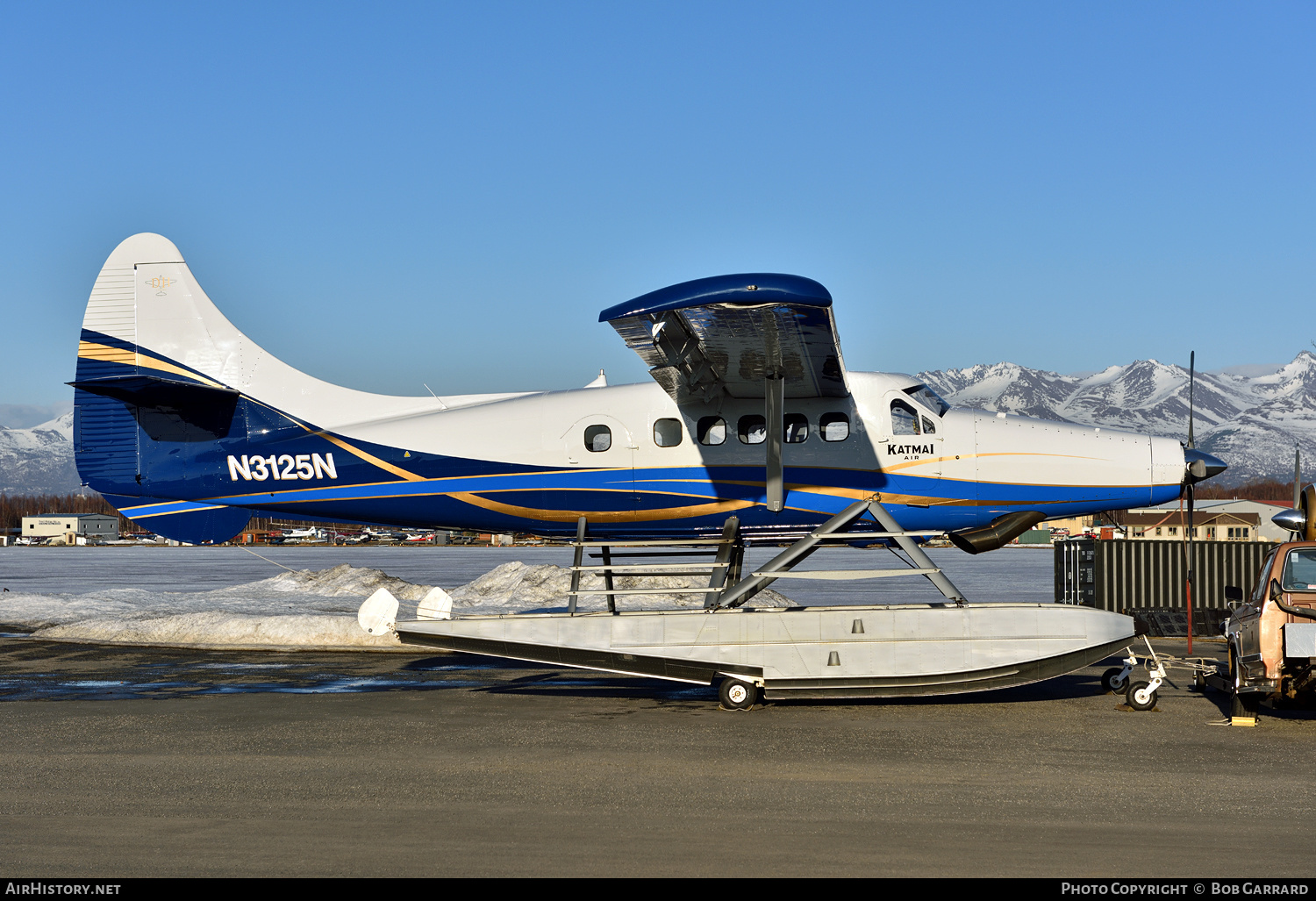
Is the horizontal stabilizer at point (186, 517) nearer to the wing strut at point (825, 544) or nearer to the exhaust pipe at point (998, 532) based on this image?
the wing strut at point (825, 544)

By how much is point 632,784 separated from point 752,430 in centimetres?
570

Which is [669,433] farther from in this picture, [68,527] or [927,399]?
[68,527]

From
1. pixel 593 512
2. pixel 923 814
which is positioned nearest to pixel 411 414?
pixel 593 512

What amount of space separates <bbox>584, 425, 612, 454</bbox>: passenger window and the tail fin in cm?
236

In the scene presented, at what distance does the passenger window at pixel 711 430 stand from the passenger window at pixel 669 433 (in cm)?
22

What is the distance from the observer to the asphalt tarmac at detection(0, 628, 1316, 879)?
15.9ft

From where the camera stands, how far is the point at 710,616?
9492 mm

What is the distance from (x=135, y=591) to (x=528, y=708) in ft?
50.6

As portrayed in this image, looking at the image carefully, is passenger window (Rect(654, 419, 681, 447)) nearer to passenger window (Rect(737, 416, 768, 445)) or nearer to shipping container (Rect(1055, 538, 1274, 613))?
passenger window (Rect(737, 416, 768, 445))

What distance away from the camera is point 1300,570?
9250 mm

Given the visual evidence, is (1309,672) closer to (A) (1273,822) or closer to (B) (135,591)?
(A) (1273,822)

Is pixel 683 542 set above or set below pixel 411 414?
below
